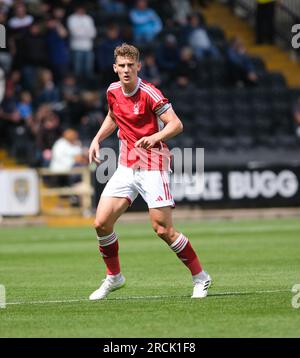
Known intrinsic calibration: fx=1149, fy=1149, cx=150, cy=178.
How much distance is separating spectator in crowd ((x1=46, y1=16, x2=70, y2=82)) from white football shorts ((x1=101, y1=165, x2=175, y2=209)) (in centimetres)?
1697

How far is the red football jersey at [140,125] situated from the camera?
11.4m

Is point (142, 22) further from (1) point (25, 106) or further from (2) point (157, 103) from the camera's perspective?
(2) point (157, 103)

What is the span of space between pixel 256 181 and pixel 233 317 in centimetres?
1761

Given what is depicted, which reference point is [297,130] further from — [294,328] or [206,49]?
[294,328]

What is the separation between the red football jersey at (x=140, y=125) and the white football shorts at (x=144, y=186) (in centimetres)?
7

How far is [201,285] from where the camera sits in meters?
11.4

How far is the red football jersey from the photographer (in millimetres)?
11422

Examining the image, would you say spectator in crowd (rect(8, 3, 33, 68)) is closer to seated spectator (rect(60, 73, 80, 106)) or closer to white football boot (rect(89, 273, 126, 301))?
seated spectator (rect(60, 73, 80, 106))

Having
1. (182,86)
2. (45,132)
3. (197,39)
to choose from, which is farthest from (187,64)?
(45,132)

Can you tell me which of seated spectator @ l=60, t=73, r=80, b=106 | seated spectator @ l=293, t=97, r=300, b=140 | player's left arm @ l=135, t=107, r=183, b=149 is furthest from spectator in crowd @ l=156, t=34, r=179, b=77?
player's left arm @ l=135, t=107, r=183, b=149

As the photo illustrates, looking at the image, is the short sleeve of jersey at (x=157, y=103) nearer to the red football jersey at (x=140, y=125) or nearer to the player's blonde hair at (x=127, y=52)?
the red football jersey at (x=140, y=125)

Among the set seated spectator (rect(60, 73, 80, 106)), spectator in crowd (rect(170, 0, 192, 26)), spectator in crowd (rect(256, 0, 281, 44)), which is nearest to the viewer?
seated spectator (rect(60, 73, 80, 106))

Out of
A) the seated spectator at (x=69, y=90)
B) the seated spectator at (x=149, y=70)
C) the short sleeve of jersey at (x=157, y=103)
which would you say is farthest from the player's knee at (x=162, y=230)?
the seated spectator at (x=149, y=70)

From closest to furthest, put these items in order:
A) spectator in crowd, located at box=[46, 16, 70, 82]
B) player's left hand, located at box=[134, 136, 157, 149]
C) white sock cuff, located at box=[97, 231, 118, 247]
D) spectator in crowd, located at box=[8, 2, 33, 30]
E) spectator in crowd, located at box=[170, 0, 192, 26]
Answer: player's left hand, located at box=[134, 136, 157, 149] → white sock cuff, located at box=[97, 231, 118, 247] → spectator in crowd, located at box=[46, 16, 70, 82] → spectator in crowd, located at box=[8, 2, 33, 30] → spectator in crowd, located at box=[170, 0, 192, 26]
